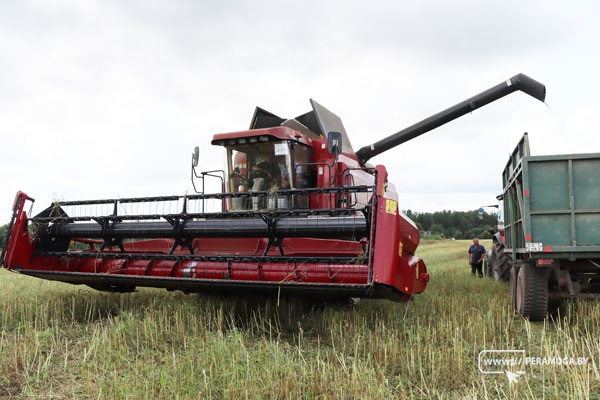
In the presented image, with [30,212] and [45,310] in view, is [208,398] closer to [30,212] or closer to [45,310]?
[45,310]

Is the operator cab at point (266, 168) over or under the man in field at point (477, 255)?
over

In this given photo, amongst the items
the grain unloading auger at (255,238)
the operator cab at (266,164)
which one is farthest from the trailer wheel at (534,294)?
the operator cab at (266,164)

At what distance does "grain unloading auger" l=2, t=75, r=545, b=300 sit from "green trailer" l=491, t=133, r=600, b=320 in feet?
3.73

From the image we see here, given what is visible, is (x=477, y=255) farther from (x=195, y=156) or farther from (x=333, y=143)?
(x=195, y=156)

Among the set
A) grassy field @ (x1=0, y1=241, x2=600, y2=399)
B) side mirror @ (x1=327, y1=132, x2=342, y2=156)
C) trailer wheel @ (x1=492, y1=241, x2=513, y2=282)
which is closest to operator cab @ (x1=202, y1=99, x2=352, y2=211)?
side mirror @ (x1=327, y1=132, x2=342, y2=156)

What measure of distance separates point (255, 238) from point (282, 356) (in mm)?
1637

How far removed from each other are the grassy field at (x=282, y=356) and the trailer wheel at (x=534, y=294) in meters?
0.17

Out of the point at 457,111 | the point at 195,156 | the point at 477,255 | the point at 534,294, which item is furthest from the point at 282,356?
the point at 477,255

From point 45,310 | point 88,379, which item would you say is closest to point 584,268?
point 88,379

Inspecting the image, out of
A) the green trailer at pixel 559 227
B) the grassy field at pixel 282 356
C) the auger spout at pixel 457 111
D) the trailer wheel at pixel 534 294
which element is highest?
the auger spout at pixel 457 111

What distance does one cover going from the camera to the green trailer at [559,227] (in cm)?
457

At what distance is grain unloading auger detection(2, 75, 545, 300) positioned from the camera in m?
3.89

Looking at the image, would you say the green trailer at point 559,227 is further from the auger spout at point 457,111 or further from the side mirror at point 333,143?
the auger spout at point 457,111

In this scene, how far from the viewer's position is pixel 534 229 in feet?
15.4
